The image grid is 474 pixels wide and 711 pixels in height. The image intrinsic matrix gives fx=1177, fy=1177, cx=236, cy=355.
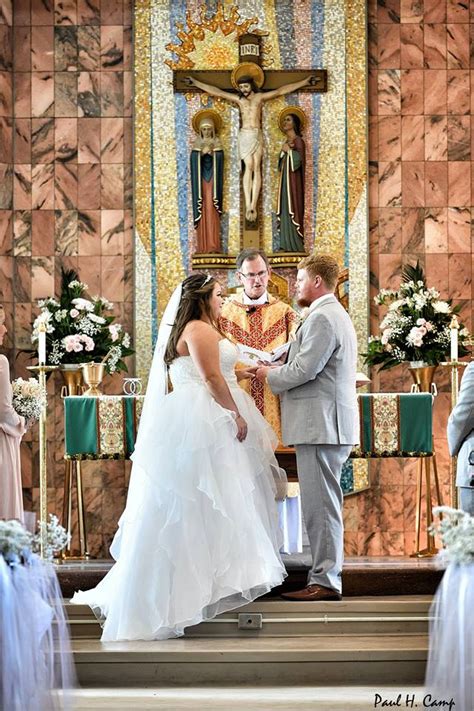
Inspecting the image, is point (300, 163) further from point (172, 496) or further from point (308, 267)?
point (172, 496)

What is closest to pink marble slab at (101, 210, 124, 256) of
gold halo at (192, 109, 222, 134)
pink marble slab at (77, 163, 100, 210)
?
pink marble slab at (77, 163, 100, 210)

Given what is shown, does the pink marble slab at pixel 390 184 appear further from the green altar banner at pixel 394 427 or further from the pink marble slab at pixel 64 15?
the pink marble slab at pixel 64 15

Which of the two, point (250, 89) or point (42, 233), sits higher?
point (250, 89)

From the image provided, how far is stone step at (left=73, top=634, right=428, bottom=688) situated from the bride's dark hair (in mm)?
1647

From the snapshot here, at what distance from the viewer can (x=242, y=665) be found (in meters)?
5.82

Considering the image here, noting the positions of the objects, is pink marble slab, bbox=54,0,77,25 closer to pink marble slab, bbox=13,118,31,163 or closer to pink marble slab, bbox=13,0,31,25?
pink marble slab, bbox=13,0,31,25

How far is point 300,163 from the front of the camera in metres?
10.0

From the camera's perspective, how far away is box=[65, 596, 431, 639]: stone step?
6.21m

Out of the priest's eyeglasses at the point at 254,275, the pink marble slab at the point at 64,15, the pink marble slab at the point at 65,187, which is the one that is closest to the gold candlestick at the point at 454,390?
the priest's eyeglasses at the point at 254,275

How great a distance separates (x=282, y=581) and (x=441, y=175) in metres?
5.01

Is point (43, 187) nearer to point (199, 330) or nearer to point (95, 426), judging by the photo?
point (95, 426)

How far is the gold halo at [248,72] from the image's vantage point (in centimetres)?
998

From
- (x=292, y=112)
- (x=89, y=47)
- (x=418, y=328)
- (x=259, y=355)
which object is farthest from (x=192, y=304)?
(x=89, y=47)

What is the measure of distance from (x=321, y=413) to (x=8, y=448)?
246 centimetres
